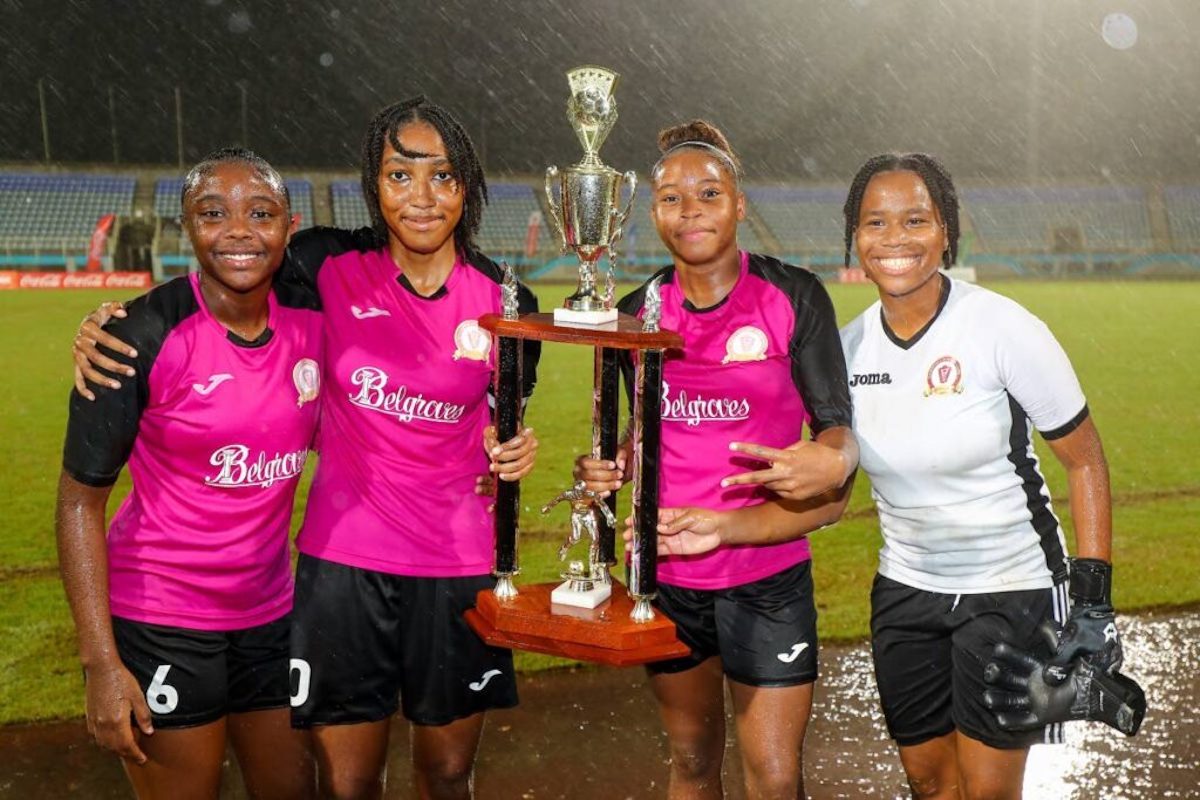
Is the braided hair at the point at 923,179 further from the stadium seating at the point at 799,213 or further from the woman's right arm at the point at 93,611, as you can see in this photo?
the stadium seating at the point at 799,213

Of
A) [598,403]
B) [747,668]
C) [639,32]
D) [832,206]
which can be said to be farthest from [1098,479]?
[832,206]

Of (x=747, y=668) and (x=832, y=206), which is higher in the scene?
(x=832, y=206)

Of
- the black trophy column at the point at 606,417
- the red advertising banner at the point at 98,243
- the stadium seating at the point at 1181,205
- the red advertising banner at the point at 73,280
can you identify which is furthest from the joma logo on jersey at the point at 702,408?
the stadium seating at the point at 1181,205

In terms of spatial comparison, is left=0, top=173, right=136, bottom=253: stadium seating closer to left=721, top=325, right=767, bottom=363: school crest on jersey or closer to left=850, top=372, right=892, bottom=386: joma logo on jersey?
left=721, top=325, right=767, bottom=363: school crest on jersey

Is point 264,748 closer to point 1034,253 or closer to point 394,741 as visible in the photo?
point 394,741

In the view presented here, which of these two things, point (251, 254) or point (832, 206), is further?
point (832, 206)

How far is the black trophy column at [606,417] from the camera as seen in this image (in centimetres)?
306

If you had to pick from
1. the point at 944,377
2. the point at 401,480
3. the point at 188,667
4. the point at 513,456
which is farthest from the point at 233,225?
the point at 944,377

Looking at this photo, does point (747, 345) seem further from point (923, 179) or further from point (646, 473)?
point (923, 179)

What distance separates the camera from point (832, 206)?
129 feet

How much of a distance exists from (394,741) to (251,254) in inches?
89.2

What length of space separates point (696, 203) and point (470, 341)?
739mm

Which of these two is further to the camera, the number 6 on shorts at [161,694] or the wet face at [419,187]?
the wet face at [419,187]

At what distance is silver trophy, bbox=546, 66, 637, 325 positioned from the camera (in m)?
3.02
